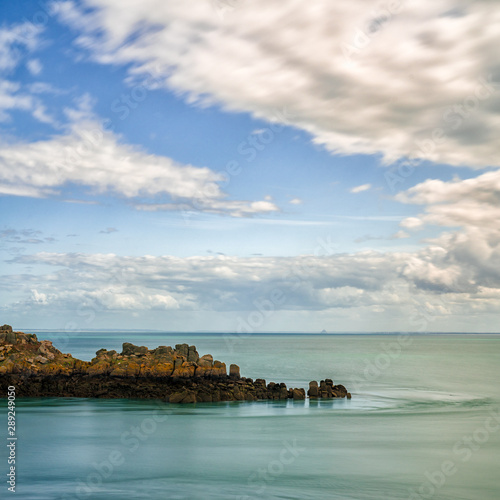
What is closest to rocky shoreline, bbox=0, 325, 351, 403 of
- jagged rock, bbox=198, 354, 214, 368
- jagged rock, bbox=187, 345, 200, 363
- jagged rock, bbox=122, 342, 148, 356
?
jagged rock, bbox=198, 354, 214, 368

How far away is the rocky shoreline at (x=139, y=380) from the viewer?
4325cm

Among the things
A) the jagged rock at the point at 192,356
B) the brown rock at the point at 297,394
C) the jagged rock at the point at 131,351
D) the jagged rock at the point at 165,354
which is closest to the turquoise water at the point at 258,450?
the brown rock at the point at 297,394

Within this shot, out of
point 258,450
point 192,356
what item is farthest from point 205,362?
point 258,450

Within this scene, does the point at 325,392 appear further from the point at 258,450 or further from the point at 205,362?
the point at 258,450

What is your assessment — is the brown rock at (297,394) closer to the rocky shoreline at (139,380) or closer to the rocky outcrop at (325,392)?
the rocky shoreline at (139,380)

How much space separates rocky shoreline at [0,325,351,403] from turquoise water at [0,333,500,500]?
145cm

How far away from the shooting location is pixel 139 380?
44.3 meters

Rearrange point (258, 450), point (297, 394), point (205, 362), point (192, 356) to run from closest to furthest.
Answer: point (258, 450) → point (297, 394) → point (205, 362) → point (192, 356)

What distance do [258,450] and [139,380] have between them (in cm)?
1754

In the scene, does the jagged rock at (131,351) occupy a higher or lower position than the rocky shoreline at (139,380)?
higher

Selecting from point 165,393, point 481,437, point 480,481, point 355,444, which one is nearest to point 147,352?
point 165,393

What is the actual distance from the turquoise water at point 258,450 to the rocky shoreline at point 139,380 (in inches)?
57.2

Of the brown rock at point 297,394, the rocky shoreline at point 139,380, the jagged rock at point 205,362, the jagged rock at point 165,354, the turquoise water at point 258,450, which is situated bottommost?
the turquoise water at point 258,450

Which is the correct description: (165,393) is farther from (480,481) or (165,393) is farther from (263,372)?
(263,372)
